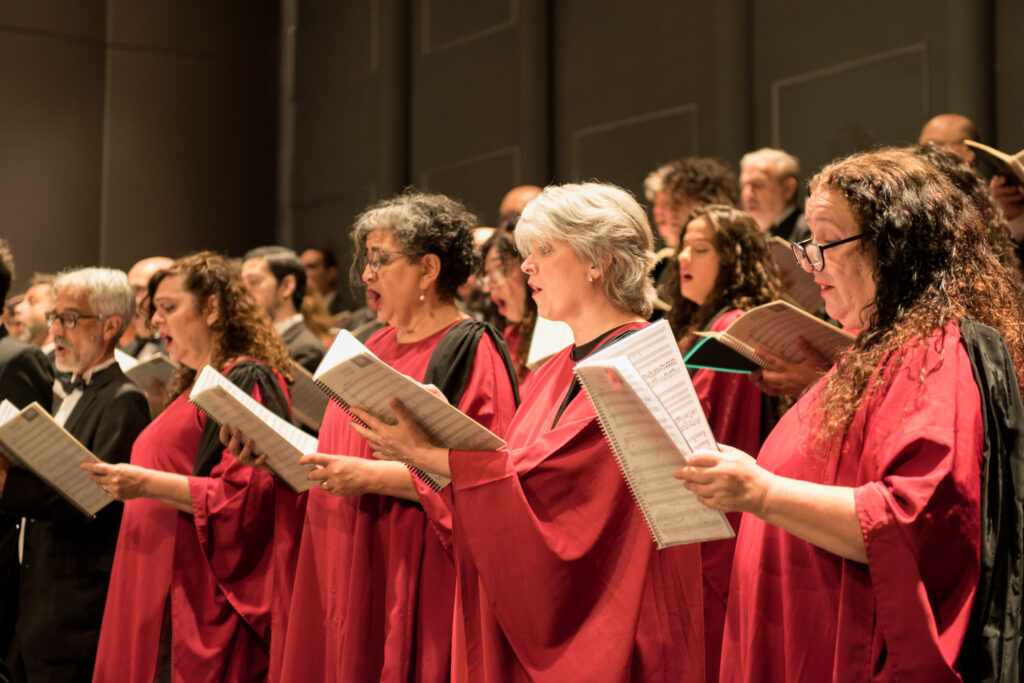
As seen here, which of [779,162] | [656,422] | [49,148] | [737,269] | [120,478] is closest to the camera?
[656,422]

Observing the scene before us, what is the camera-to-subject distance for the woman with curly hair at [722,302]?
10.7 feet

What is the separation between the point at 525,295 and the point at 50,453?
1677 millimetres

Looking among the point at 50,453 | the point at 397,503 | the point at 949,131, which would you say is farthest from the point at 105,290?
the point at 949,131

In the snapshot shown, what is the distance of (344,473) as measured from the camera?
8.52 feet

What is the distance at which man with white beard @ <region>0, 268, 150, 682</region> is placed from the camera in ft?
11.5

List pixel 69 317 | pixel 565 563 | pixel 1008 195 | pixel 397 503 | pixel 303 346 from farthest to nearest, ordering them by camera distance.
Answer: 1. pixel 303 346
2. pixel 69 317
3. pixel 1008 195
4. pixel 397 503
5. pixel 565 563

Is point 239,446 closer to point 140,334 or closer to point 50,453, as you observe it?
point 50,453

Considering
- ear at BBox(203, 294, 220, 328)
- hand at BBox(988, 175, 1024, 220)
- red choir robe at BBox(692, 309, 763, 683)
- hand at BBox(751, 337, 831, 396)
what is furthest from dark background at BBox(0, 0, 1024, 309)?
ear at BBox(203, 294, 220, 328)

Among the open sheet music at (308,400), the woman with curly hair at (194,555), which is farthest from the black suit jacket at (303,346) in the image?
the woman with curly hair at (194,555)

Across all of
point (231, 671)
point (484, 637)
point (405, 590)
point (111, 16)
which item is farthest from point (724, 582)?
point (111, 16)

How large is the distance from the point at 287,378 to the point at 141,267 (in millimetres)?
2382

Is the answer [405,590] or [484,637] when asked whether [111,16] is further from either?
[484,637]

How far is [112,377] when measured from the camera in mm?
3723

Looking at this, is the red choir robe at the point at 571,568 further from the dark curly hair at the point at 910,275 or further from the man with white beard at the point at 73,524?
the man with white beard at the point at 73,524
